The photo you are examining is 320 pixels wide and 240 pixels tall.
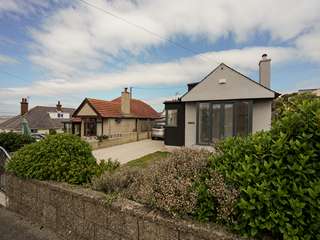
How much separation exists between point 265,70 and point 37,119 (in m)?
33.6

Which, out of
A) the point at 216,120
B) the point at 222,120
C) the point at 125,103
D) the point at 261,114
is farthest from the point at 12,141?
the point at 125,103

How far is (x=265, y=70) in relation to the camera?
13.4 metres

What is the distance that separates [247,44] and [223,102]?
3.89m

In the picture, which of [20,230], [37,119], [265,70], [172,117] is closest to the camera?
[20,230]

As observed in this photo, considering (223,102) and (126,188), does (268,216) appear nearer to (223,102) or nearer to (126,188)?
(126,188)

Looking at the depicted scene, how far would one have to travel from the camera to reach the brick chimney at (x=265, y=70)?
13.3 metres

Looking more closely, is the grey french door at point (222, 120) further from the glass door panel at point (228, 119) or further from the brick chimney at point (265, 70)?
the brick chimney at point (265, 70)

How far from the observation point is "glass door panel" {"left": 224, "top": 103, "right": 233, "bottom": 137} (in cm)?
1214

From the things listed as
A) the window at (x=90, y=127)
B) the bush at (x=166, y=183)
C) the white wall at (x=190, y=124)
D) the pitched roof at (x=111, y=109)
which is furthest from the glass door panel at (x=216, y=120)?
the window at (x=90, y=127)

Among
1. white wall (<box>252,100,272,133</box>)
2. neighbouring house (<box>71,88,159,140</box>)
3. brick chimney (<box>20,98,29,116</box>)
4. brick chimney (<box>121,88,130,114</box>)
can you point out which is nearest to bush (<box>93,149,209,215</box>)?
white wall (<box>252,100,272,133</box>)

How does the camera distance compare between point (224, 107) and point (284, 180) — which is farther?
point (224, 107)

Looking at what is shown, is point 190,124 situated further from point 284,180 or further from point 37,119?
point 37,119

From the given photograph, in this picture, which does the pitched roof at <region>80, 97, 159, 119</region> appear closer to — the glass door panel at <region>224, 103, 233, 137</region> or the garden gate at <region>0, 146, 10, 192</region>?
the glass door panel at <region>224, 103, 233, 137</region>

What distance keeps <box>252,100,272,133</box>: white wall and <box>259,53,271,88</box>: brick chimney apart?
207 cm
